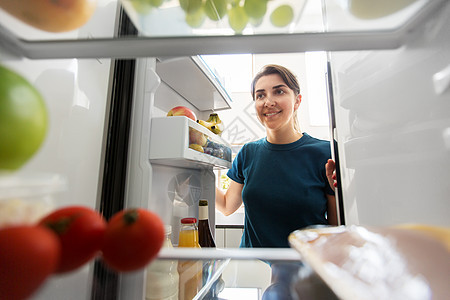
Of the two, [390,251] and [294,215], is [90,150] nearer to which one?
[390,251]

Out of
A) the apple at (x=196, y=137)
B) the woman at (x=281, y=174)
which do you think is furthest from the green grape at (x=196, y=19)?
the woman at (x=281, y=174)

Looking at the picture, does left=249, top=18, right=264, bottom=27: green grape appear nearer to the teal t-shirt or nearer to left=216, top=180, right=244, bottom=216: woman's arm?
the teal t-shirt

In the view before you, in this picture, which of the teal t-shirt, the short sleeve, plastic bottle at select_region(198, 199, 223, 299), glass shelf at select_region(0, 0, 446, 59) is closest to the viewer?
glass shelf at select_region(0, 0, 446, 59)

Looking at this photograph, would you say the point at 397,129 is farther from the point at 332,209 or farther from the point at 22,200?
the point at 332,209

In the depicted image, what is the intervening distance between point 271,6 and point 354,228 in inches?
16.1

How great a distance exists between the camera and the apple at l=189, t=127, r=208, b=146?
725 mm

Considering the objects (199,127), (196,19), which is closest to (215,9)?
(196,19)

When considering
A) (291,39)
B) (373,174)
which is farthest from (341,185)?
(291,39)

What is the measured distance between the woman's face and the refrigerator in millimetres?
427

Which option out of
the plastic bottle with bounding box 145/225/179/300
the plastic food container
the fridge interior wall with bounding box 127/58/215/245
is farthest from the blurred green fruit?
the fridge interior wall with bounding box 127/58/215/245

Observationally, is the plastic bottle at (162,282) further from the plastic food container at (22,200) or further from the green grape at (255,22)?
the green grape at (255,22)

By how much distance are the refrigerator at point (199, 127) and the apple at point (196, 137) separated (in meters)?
0.05

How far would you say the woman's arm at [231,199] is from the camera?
4.19ft

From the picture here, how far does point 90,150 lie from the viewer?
0.47 m
